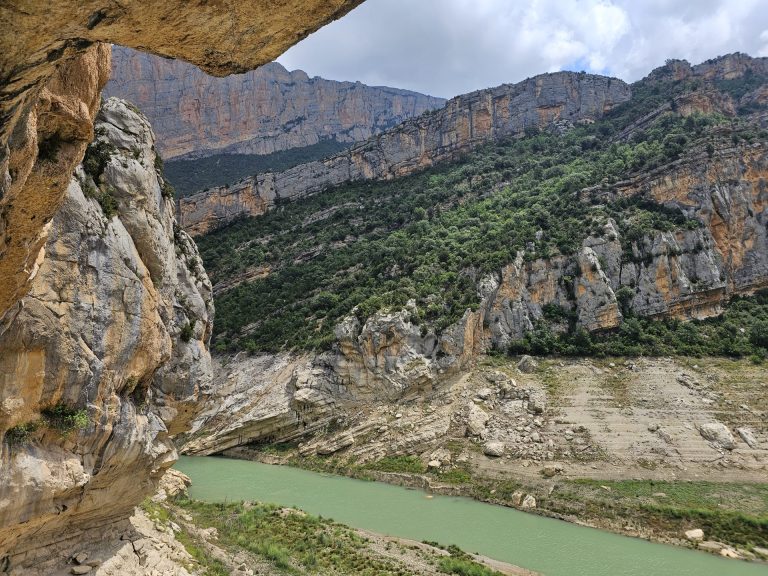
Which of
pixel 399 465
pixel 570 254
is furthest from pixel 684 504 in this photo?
pixel 570 254

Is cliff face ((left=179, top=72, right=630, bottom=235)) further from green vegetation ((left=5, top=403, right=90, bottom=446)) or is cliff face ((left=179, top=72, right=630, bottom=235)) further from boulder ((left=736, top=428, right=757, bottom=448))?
green vegetation ((left=5, top=403, right=90, bottom=446))

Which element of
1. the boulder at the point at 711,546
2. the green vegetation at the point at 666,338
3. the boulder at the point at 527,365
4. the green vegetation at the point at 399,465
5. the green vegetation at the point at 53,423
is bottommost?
the green vegetation at the point at 399,465

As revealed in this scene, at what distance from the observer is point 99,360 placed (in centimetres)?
940

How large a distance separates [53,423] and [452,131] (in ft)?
243

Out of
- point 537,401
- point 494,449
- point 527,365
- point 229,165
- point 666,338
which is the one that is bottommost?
point 494,449

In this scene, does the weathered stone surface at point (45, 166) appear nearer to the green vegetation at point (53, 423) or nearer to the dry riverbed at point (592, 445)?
the green vegetation at point (53, 423)

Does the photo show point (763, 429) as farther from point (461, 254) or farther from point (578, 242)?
point (461, 254)

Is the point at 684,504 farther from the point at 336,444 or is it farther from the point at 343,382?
the point at 343,382

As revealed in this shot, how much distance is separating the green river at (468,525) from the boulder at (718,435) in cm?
893

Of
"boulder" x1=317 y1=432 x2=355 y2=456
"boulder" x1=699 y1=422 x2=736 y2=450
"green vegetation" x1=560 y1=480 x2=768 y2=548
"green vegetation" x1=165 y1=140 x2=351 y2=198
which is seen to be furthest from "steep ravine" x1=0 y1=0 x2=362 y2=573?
"green vegetation" x1=165 y1=140 x2=351 y2=198

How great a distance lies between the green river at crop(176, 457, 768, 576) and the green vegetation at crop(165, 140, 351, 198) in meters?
70.5

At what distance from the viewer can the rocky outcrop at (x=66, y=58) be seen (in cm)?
370

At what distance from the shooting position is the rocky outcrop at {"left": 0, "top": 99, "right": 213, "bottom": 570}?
8.00 meters

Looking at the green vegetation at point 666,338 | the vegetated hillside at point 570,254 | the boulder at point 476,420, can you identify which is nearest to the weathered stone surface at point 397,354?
the vegetated hillside at point 570,254
